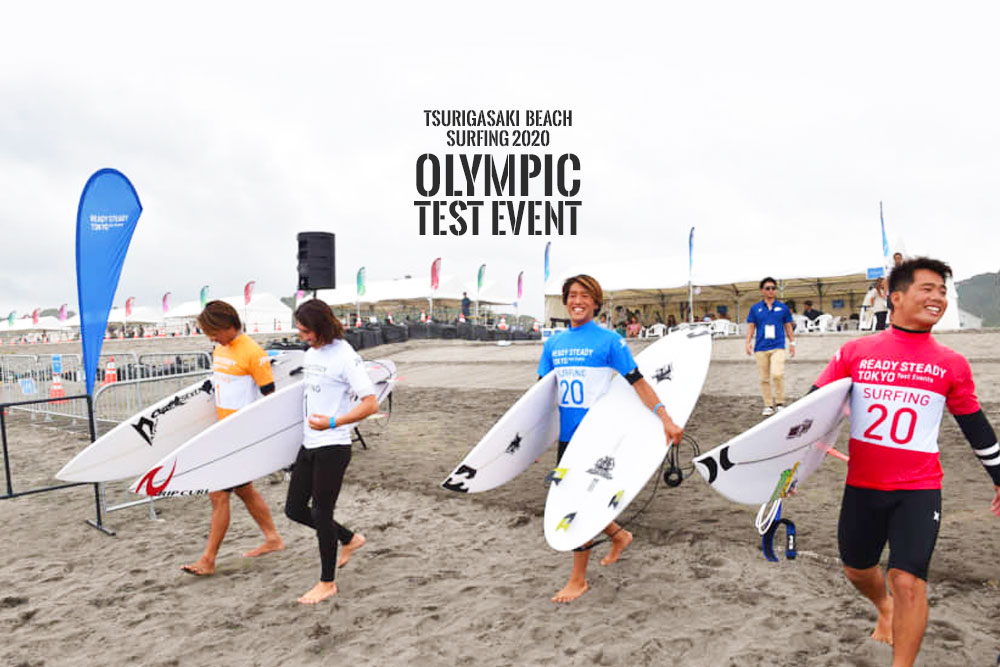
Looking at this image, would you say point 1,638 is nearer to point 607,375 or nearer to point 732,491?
point 607,375

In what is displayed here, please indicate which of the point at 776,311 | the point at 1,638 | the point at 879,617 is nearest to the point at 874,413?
the point at 879,617

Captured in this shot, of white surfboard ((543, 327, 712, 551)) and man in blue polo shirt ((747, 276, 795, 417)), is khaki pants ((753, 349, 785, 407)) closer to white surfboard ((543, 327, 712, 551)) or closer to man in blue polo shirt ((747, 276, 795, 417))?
man in blue polo shirt ((747, 276, 795, 417))

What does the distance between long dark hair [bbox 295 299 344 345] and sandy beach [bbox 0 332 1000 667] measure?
4.82 ft

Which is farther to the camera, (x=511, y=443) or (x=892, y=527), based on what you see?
(x=511, y=443)

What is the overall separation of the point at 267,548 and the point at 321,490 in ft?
4.23

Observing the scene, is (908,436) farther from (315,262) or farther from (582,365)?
(315,262)

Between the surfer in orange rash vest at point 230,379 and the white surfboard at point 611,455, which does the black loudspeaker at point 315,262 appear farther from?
the white surfboard at point 611,455

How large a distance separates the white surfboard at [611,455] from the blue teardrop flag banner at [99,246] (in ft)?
13.2

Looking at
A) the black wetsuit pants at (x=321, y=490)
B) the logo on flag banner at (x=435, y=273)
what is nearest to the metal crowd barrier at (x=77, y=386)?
the black wetsuit pants at (x=321, y=490)

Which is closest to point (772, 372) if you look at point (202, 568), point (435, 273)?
point (202, 568)

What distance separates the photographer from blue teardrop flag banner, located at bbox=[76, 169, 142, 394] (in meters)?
4.95

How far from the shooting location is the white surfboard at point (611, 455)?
2938 mm

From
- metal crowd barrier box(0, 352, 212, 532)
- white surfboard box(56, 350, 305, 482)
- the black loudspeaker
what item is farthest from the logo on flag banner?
white surfboard box(56, 350, 305, 482)

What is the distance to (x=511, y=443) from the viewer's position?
11.9 ft
